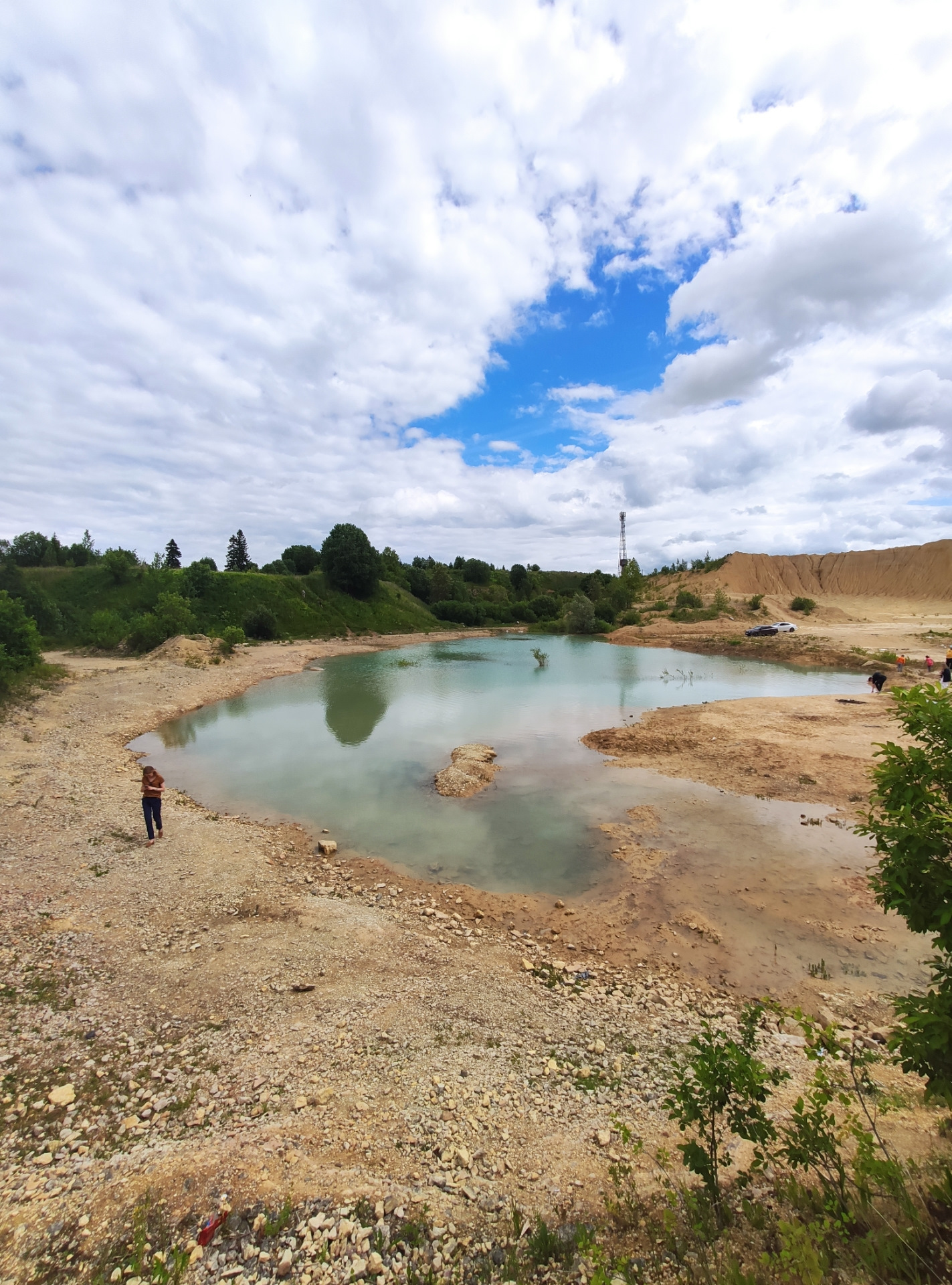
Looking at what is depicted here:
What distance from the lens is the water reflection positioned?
26531 mm

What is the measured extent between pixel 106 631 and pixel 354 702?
3272cm

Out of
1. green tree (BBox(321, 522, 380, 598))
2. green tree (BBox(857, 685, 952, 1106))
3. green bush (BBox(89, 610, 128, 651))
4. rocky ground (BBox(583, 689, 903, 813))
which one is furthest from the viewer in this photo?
green tree (BBox(321, 522, 380, 598))

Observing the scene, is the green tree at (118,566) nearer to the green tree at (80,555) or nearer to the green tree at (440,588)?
the green tree at (80,555)

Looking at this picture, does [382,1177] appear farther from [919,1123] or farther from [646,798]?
[646,798]

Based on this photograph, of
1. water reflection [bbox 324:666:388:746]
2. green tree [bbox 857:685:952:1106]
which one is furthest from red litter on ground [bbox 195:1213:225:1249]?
water reflection [bbox 324:666:388:746]

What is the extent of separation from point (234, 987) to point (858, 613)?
90.3 meters

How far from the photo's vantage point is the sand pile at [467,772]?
17.7m

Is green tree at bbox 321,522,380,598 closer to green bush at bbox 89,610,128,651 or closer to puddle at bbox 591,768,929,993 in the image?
green bush at bbox 89,610,128,651

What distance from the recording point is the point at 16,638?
28.0 m

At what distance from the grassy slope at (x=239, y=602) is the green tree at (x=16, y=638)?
26490mm

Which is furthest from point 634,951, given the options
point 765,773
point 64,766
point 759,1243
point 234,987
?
point 64,766

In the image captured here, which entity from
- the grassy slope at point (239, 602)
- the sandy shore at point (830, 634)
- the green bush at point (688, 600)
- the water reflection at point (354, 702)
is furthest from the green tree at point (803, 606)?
the water reflection at point (354, 702)

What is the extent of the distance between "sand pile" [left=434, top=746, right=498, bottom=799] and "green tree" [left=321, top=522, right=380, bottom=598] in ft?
212

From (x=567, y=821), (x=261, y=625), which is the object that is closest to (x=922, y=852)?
(x=567, y=821)
